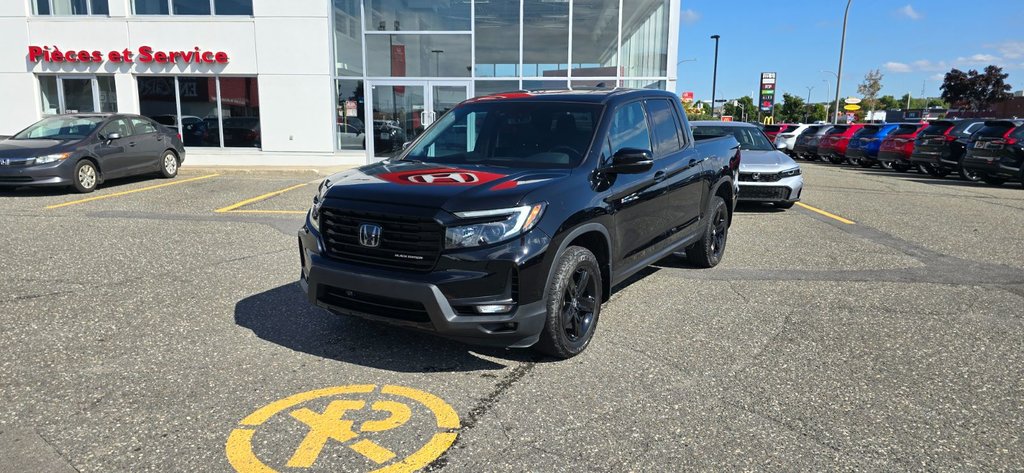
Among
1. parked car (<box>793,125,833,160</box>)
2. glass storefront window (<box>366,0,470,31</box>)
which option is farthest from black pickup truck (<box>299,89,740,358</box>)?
parked car (<box>793,125,833,160</box>)

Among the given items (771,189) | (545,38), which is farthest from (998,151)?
(545,38)

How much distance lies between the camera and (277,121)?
61.6ft

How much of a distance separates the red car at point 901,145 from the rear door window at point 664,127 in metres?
16.9

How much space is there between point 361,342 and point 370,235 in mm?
966

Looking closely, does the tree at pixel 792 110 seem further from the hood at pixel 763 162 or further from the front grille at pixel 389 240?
the front grille at pixel 389 240

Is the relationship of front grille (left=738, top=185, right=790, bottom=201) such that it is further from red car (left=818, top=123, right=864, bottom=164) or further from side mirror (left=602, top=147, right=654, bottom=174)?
red car (left=818, top=123, right=864, bottom=164)

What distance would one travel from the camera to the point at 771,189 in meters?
10.8

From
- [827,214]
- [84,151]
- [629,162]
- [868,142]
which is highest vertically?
[629,162]

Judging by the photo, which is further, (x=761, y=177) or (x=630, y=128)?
(x=761, y=177)

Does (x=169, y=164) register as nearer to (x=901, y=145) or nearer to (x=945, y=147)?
(x=945, y=147)

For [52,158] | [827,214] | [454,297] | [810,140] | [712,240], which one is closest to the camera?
[454,297]

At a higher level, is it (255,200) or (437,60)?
(437,60)

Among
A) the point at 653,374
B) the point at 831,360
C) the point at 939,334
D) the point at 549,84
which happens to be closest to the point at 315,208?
the point at 653,374

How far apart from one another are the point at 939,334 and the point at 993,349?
0.36 metres
